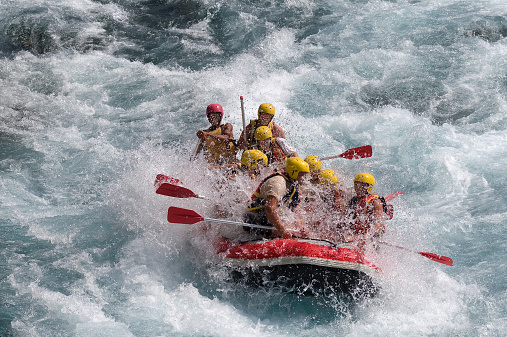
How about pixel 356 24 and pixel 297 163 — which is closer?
pixel 297 163

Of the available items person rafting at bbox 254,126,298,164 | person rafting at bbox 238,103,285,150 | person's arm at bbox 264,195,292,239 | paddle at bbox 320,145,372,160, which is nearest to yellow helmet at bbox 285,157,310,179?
person's arm at bbox 264,195,292,239

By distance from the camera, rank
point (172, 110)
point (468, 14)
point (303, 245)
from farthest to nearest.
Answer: point (468, 14), point (172, 110), point (303, 245)

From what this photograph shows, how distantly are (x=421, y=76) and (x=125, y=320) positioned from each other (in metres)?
7.78

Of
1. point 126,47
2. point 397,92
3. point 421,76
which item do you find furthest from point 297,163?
point 126,47

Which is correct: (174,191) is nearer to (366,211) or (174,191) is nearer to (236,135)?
(366,211)

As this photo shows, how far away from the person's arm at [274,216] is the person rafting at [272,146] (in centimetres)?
130

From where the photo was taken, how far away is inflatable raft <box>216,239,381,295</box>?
15.9ft

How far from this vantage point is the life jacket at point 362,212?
513cm

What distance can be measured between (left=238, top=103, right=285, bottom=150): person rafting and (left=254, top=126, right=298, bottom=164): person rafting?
0.21m

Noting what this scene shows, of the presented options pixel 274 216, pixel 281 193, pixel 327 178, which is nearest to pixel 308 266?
pixel 274 216

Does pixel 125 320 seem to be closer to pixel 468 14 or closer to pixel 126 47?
pixel 126 47

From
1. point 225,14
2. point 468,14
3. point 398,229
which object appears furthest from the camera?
point 225,14

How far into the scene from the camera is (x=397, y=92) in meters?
9.77

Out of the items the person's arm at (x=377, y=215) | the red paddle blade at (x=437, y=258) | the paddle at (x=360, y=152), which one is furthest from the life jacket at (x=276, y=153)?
the red paddle blade at (x=437, y=258)
